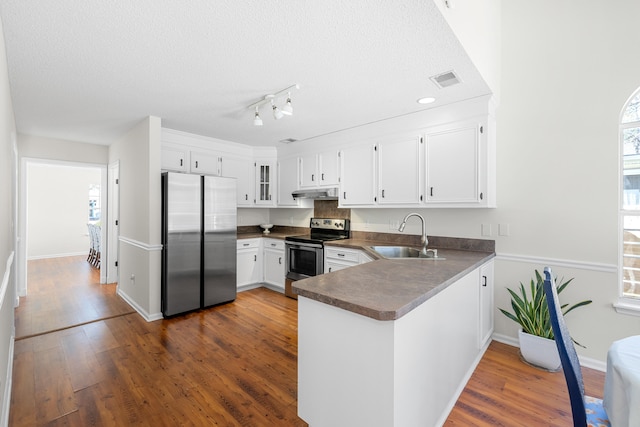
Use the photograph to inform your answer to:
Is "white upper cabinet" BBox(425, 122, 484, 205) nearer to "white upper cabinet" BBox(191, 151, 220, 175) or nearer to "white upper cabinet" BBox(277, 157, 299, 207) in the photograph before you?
"white upper cabinet" BBox(277, 157, 299, 207)

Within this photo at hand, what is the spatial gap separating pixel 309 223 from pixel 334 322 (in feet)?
11.3

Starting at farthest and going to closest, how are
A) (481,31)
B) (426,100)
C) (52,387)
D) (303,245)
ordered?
(303,245) < (426,100) < (481,31) < (52,387)

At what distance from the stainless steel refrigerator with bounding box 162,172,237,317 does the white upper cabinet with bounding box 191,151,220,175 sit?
1.88 ft

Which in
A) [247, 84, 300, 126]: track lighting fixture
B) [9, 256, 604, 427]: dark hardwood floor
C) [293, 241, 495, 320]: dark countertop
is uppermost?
[247, 84, 300, 126]: track lighting fixture

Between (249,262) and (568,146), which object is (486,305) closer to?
(568,146)

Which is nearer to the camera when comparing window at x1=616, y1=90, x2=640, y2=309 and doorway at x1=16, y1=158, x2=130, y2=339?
window at x1=616, y1=90, x2=640, y2=309

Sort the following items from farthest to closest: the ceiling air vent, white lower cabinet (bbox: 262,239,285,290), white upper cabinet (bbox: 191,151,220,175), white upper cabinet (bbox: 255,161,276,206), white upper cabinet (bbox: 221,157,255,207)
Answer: white upper cabinet (bbox: 255,161,276,206), white upper cabinet (bbox: 221,157,255,207), white lower cabinet (bbox: 262,239,285,290), white upper cabinet (bbox: 191,151,220,175), the ceiling air vent

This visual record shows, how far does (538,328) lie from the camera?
241cm

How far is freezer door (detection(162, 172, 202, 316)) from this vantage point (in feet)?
11.2

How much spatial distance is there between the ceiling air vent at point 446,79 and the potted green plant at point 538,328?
5.88 ft

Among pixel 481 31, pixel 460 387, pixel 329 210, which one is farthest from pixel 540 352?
pixel 329 210

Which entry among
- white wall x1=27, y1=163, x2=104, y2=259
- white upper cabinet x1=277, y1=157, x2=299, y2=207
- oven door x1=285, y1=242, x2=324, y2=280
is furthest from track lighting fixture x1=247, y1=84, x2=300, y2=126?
white wall x1=27, y1=163, x2=104, y2=259

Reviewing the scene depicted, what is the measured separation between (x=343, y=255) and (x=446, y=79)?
2091 millimetres

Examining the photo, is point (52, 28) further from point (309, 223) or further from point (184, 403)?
point (309, 223)
